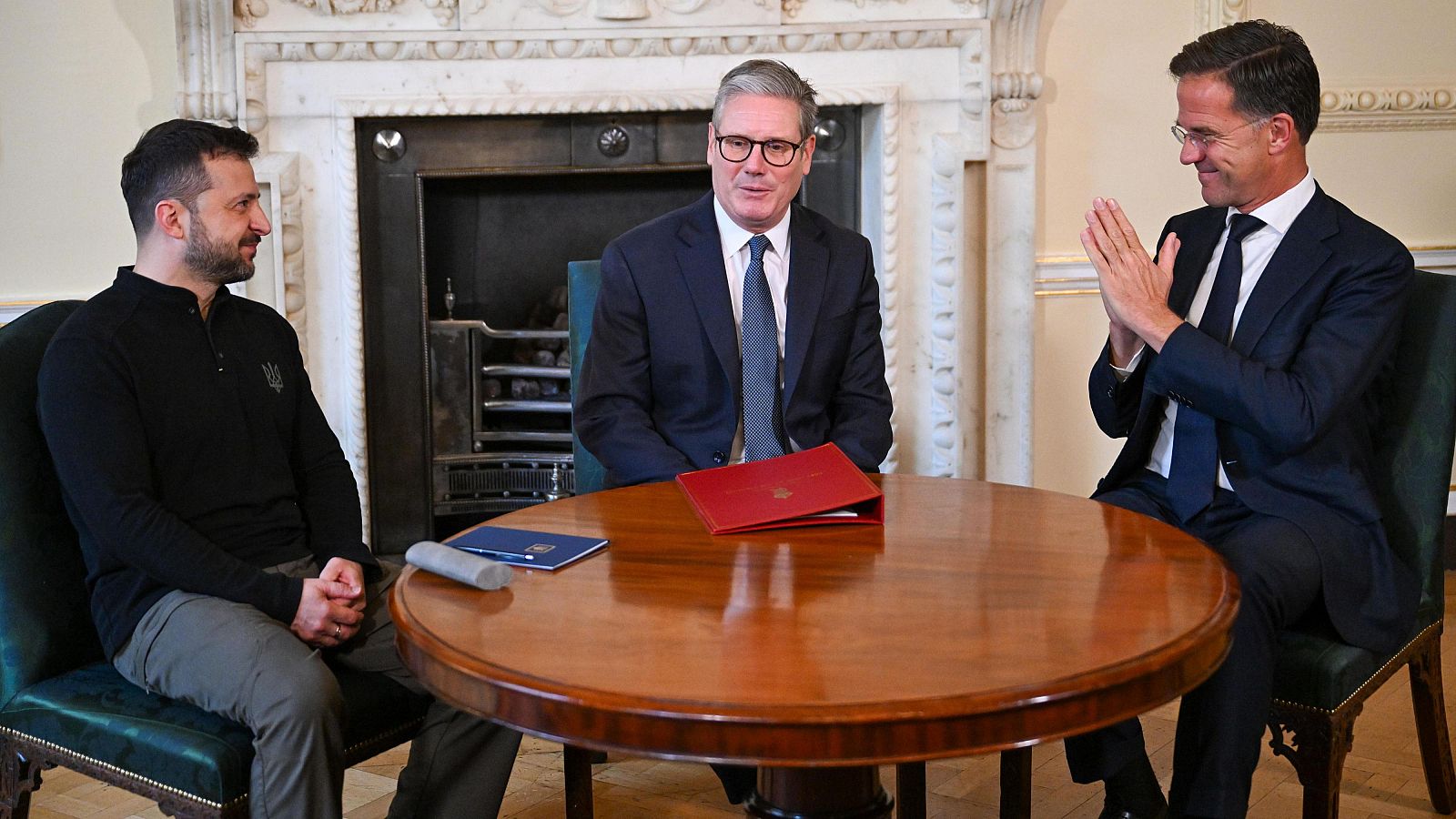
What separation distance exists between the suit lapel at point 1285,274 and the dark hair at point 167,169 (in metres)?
1.59

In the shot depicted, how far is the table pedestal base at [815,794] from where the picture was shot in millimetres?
1554

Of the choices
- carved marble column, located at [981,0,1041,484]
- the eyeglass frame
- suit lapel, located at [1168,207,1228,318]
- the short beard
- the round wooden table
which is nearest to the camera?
the round wooden table

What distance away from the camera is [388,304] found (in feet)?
11.7

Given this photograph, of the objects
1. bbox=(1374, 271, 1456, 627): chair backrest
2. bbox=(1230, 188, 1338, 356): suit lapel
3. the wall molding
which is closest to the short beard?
bbox=(1230, 188, 1338, 356): suit lapel

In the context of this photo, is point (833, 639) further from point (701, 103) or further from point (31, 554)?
point (701, 103)

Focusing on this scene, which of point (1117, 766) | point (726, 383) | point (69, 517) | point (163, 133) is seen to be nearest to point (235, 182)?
point (163, 133)

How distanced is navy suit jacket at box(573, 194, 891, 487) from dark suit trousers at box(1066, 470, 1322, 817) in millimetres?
674

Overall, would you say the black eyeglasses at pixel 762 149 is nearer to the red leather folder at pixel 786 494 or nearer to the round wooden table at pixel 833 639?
the red leather folder at pixel 786 494

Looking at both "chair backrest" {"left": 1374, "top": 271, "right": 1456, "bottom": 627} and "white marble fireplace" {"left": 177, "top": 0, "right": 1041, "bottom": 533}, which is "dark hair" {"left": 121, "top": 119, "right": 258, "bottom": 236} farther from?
"chair backrest" {"left": 1374, "top": 271, "right": 1456, "bottom": 627}

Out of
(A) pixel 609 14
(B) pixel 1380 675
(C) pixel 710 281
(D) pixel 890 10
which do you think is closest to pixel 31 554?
(C) pixel 710 281

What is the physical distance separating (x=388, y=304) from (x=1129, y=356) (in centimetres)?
217

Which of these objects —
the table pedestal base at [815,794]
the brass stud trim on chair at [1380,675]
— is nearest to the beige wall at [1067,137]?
the brass stud trim on chair at [1380,675]

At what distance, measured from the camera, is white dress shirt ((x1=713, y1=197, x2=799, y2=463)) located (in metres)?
2.27

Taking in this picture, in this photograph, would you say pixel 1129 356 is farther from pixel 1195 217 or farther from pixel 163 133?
pixel 163 133
